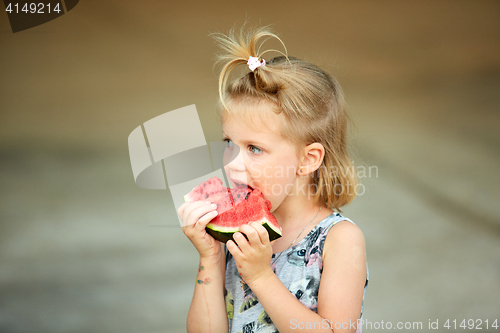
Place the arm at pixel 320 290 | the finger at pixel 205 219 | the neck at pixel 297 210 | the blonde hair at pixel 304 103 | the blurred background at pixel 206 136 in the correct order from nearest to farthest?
1. the arm at pixel 320 290
2. the finger at pixel 205 219
3. the blonde hair at pixel 304 103
4. the neck at pixel 297 210
5. the blurred background at pixel 206 136

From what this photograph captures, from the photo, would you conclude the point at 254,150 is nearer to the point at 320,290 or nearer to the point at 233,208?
the point at 233,208

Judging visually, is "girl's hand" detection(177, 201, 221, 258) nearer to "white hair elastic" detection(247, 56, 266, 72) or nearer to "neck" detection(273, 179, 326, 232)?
"neck" detection(273, 179, 326, 232)

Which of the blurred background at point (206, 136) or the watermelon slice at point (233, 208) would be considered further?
the blurred background at point (206, 136)

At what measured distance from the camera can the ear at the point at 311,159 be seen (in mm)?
1878

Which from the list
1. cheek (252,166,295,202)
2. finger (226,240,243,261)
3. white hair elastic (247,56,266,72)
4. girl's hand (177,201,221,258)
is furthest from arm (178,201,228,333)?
white hair elastic (247,56,266,72)

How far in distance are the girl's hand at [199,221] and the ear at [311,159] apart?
391 mm

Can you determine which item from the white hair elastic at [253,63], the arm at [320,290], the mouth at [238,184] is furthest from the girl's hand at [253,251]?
the white hair elastic at [253,63]

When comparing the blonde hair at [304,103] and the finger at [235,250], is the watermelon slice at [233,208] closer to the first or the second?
the finger at [235,250]

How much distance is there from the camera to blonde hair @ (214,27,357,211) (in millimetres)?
1810

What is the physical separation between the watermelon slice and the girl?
1.7 inches

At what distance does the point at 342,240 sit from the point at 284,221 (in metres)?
0.31

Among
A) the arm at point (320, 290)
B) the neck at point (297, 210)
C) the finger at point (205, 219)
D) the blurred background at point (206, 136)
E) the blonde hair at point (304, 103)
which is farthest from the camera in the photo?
the blurred background at point (206, 136)

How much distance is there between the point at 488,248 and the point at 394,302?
1023 mm

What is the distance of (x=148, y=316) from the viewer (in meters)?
3.40
